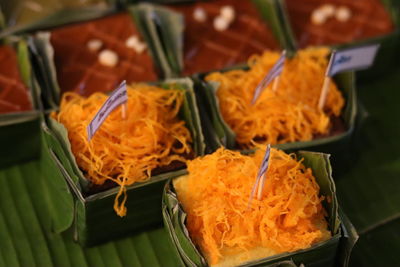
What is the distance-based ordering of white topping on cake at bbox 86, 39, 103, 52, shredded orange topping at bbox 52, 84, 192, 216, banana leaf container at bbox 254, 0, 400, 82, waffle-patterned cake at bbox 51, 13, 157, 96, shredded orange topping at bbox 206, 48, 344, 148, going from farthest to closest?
banana leaf container at bbox 254, 0, 400, 82
white topping on cake at bbox 86, 39, 103, 52
waffle-patterned cake at bbox 51, 13, 157, 96
shredded orange topping at bbox 206, 48, 344, 148
shredded orange topping at bbox 52, 84, 192, 216

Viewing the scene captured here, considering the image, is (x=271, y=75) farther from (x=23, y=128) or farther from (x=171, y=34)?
(x=23, y=128)

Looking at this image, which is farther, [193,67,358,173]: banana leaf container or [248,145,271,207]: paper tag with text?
[193,67,358,173]: banana leaf container

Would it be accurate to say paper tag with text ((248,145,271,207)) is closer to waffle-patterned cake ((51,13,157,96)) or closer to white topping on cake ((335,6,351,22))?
waffle-patterned cake ((51,13,157,96))

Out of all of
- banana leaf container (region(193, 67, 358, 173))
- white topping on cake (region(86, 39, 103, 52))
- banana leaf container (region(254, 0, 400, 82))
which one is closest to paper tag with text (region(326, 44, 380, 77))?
banana leaf container (region(193, 67, 358, 173))

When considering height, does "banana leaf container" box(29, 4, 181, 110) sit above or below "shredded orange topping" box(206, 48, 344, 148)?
above

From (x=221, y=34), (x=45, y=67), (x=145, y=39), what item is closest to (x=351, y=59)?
(x=221, y=34)

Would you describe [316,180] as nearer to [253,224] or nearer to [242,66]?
[253,224]

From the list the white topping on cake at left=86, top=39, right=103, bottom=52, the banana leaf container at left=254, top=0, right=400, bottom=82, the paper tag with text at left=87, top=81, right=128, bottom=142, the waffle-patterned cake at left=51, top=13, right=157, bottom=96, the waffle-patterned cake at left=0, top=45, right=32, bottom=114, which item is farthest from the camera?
the banana leaf container at left=254, top=0, right=400, bottom=82

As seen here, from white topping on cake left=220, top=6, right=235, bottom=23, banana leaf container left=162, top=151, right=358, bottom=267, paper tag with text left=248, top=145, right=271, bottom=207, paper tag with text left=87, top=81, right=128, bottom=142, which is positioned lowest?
banana leaf container left=162, top=151, right=358, bottom=267
